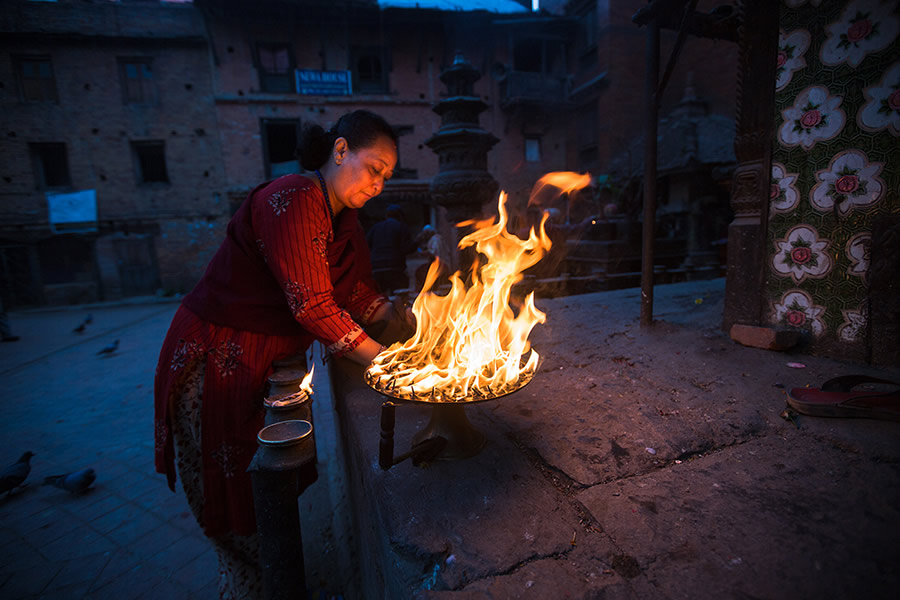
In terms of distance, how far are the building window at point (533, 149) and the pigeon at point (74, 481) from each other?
64.6 ft

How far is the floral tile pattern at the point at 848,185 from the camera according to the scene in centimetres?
229

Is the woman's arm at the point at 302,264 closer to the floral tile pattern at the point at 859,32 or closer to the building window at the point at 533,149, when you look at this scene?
the floral tile pattern at the point at 859,32

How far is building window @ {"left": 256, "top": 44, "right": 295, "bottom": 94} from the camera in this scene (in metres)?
17.1

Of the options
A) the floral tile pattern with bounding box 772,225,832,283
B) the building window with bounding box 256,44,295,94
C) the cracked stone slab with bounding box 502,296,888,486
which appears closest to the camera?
the cracked stone slab with bounding box 502,296,888,486

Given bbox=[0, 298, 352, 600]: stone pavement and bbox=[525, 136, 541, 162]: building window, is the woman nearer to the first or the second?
bbox=[0, 298, 352, 600]: stone pavement

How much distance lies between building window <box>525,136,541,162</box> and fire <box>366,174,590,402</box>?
19.2 meters

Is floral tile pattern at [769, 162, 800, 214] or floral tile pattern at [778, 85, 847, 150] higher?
floral tile pattern at [778, 85, 847, 150]

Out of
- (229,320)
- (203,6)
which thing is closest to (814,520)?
(229,320)

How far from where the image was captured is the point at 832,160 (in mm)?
2428

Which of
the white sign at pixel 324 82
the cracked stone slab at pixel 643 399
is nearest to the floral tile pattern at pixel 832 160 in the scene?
the cracked stone slab at pixel 643 399

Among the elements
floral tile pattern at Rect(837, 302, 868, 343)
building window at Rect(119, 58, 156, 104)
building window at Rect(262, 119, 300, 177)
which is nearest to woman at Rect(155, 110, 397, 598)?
floral tile pattern at Rect(837, 302, 868, 343)

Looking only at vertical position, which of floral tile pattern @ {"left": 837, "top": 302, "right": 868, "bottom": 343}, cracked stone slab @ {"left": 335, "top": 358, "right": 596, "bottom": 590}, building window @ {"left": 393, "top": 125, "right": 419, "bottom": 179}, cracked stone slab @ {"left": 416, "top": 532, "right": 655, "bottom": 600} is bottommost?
cracked stone slab @ {"left": 416, "top": 532, "right": 655, "bottom": 600}

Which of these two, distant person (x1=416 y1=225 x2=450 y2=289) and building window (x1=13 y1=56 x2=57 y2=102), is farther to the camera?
building window (x1=13 y1=56 x2=57 y2=102)

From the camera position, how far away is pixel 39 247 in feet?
53.3
